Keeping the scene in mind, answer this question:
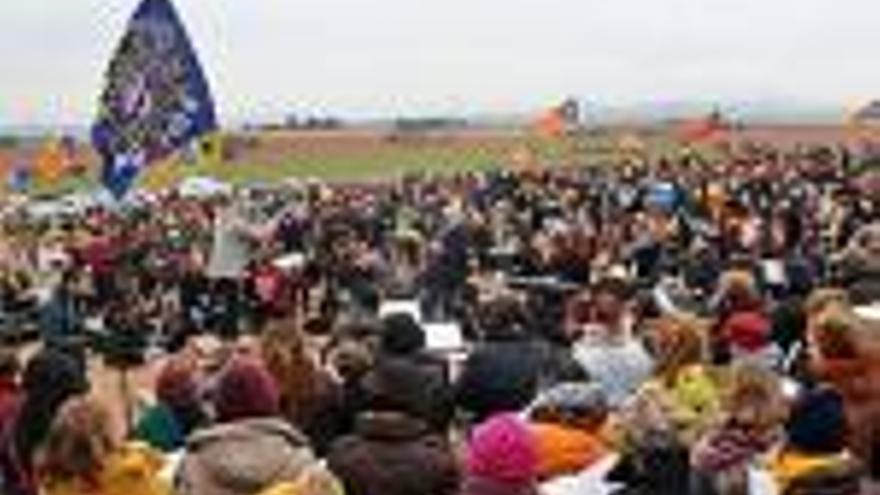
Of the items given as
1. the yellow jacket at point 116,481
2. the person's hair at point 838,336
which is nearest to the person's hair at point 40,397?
the yellow jacket at point 116,481

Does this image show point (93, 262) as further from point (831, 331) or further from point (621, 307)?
point (831, 331)

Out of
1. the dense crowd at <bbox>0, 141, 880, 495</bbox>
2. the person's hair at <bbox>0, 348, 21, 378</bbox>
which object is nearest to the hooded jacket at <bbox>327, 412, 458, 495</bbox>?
the dense crowd at <bbox>0, 141, 880, 495</bbox>

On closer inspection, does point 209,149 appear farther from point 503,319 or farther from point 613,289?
point 503,319

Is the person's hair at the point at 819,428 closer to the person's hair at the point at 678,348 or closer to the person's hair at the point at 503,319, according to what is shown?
the person's hair at the point at 678,348

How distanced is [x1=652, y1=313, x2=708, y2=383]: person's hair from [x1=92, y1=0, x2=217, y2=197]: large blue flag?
26.7 feet

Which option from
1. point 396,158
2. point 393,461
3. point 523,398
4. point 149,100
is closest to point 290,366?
point 523,398

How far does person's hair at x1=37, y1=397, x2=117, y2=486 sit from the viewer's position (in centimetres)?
1002

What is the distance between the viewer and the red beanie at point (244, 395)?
10883mm

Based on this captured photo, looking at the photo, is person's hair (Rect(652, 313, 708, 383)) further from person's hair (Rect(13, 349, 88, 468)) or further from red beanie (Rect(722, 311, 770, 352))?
person's hair (Rect(13, 349, 88, 468))

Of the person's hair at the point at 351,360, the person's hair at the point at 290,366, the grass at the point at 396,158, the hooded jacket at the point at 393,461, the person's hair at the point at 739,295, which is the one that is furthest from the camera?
the grass at the point at 396,158

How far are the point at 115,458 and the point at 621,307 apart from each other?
19.5ft

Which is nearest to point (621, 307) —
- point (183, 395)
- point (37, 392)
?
point (183, 395)

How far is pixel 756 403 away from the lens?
10961 millimetres

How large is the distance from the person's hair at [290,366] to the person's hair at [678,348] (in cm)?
172
